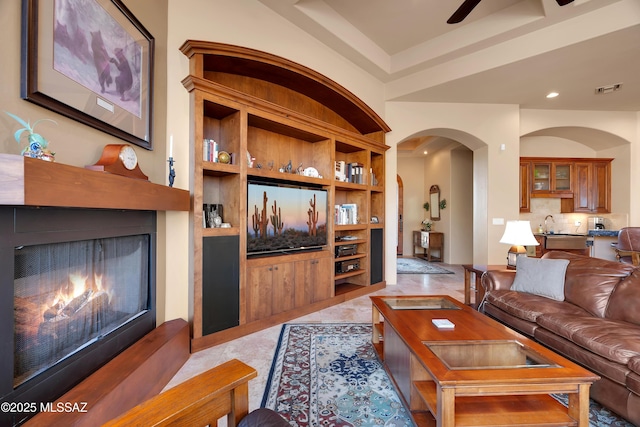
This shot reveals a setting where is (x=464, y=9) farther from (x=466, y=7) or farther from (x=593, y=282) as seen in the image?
(x=593, y=282)

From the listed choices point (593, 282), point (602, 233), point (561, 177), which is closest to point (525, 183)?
point (561, 177)

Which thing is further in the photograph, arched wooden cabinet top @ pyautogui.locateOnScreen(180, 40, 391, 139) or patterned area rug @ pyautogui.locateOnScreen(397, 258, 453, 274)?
patterned area rug @ pyautogui.locateOnScreen(397, 258, 453, 274)

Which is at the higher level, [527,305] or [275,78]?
[275,78]

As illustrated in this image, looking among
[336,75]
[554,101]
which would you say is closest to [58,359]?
[336,75]

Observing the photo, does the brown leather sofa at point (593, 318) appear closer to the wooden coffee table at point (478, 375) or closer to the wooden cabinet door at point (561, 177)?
the wooden coffee table at point (478, 375)

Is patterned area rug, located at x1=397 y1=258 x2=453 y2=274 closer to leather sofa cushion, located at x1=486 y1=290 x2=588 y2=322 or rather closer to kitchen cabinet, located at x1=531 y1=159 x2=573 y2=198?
kitchen cabinet, located at x1=531 y1=159 x2=573 y2=198

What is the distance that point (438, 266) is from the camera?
642 centimetres

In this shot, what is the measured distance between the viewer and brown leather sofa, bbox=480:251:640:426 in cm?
151

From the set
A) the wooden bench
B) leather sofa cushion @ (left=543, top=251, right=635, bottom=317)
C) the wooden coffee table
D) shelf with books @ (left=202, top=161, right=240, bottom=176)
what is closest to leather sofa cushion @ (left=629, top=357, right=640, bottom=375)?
the wooden coffee table

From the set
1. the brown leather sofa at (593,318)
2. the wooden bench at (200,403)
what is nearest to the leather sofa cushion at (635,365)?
the brown leather sofa at (593,318)

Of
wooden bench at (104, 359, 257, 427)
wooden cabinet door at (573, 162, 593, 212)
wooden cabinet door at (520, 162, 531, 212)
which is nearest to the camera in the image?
Result: wooden bench at (104, 359, 257, 427)

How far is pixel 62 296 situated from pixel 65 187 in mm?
638

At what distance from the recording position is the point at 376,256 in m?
4.27

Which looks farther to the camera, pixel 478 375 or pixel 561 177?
pixel 561 177
